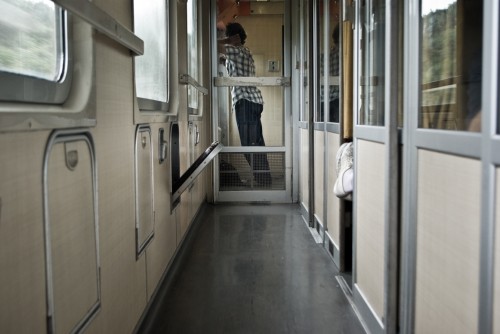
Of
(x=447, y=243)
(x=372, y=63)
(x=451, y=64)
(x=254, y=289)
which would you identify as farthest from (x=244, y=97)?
(x=447, y=243)

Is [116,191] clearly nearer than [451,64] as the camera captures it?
Answer: No

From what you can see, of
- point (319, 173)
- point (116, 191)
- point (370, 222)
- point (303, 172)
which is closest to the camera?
point (116, 191)

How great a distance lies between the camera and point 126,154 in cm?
209

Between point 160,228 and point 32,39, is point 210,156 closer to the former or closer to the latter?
point 160,228

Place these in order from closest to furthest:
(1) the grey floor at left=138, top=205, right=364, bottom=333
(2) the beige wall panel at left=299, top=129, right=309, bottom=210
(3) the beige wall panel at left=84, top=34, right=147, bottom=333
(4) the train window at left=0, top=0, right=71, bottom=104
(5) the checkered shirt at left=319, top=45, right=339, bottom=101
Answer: (4) the train window at left=0, top=0, right=71, bottom=104 < (3) the beige wall panel at left=84, top=34, right=147, bottom=333 < (1) the grey floor at left=138, top=205, right=364, bottom=333 < (5) the checkered shirt at left=319, top=45, right=339, bottom=101 < (2) the beige wall panel at left=299, top=129, right=309, bottom=210

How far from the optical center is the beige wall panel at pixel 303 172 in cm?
504

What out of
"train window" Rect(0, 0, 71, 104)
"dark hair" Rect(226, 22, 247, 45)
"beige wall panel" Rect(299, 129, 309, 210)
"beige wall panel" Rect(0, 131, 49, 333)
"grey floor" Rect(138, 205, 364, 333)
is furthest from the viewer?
"dark hair" Rect(226, 22, 247, 45)

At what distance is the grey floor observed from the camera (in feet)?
8.28

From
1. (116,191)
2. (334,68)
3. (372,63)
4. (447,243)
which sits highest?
(334,68)

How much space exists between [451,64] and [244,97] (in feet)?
14.4

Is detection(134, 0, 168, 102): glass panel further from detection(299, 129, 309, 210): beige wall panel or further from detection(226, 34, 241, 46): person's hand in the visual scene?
detection(226, 34, 241, 46): person's hand

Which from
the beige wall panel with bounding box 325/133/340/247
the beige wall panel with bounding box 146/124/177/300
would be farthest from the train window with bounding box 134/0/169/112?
the beige wall panel with bounding box 325/133/340/247

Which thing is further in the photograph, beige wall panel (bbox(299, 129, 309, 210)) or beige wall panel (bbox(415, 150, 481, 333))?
beige wall panel (bbox(299, 129, 309, 210))

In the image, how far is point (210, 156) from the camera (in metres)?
3.43
